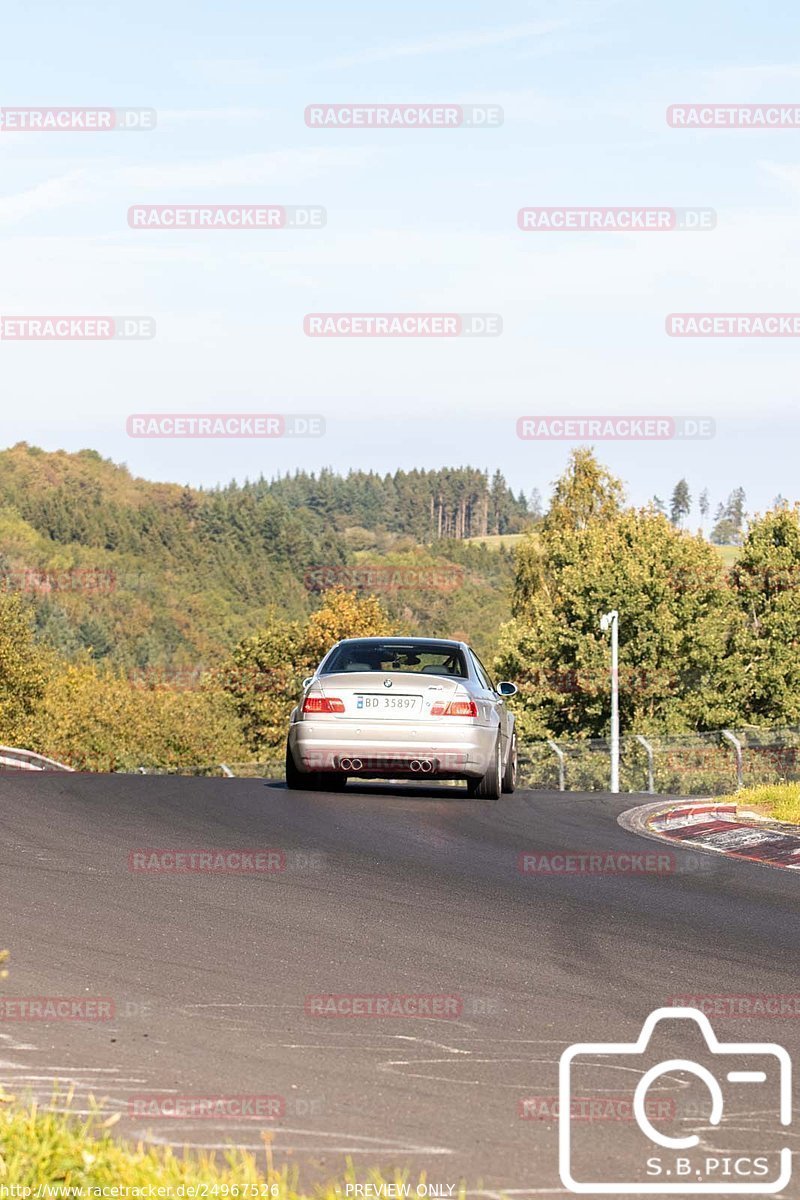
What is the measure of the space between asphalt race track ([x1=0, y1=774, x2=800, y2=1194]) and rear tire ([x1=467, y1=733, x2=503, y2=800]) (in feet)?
8.58

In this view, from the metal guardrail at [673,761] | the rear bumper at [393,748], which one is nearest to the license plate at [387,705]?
the rear bumper at [393,748]

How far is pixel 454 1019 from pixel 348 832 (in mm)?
7120

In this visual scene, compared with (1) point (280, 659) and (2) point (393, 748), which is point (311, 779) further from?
(1) point (280, 659)

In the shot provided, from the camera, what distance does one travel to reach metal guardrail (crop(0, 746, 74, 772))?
26783 mm

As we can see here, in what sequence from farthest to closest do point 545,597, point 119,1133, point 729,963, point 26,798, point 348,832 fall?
point 545,597
point 26,798
point 348,832
point 729,963
point 119,1133

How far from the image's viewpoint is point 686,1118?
555 centimetres

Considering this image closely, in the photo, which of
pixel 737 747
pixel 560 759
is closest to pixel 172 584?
pixel 560 759

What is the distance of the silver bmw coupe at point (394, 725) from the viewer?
1691 cm

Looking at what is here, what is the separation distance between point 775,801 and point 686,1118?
41.0ft

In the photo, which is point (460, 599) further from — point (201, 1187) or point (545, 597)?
point (201, 1187)

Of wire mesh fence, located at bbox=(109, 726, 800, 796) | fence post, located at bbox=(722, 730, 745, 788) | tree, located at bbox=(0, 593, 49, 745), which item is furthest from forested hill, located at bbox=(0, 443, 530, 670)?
fence post, located at bbox=(722, 730, 745, 788)

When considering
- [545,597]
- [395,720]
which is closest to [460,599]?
[545,597]

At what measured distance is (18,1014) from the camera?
6789 millimetres

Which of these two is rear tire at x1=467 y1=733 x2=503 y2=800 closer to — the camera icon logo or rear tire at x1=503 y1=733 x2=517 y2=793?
rear tire at x1=503 y1=733 x2=517 y2=793
